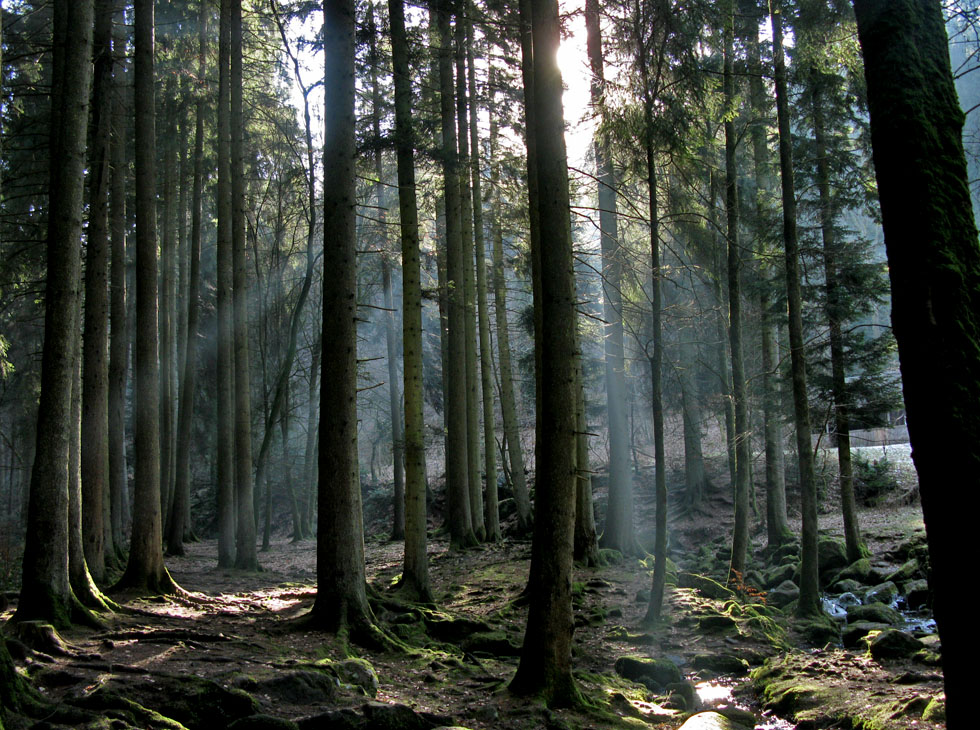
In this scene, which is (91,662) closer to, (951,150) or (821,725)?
(821,725)

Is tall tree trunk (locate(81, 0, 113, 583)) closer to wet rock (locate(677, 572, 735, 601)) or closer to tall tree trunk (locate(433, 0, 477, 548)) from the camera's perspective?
tall tree trunk (locate(433, 0, 477, 548))

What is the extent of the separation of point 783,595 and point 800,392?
14.6ft

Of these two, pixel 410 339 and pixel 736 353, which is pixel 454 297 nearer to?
pixel 410 339

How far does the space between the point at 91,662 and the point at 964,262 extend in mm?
6903

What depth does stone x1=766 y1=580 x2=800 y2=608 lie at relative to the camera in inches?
533

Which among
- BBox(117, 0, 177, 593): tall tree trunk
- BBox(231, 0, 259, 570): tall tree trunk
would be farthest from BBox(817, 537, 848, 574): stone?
BBox(117, 0, 177, 593): tall tree trunk

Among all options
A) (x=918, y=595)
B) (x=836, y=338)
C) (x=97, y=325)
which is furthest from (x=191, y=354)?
(x=918, y=595)

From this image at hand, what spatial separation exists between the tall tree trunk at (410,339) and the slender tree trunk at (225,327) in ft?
17.0

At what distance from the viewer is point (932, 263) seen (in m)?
3.60

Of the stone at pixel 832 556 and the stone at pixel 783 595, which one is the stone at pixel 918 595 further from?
the stone at pixel 832 556

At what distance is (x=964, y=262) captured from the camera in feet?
11.9

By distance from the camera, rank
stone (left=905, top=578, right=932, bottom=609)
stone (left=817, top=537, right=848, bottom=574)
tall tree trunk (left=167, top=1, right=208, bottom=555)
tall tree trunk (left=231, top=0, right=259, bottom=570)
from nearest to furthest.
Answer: stone (left=905, top=578, right=932, bottom=609)
tall tree trunk (left=231, top=0, right=259, bottom=570)
stone (left=817, top=537, right=848, bottom=574)
tall tree trunk (left=167, top=1, right=208, bottom=555)

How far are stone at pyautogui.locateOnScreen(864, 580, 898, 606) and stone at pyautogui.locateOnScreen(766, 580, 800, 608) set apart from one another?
4.17 ft

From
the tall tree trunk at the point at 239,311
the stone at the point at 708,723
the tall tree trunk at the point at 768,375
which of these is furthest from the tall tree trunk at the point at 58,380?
the tall tree trunk at the point at 768,375
